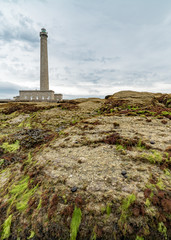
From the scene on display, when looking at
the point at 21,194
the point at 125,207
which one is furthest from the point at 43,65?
the point at 125,207

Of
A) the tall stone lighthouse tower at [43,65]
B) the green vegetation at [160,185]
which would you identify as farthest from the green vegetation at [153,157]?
the tall stone lighthouse tower at [43,65]

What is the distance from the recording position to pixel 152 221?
4387 millimetres

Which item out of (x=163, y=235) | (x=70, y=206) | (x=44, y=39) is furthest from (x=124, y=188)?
(x=44, y=39)

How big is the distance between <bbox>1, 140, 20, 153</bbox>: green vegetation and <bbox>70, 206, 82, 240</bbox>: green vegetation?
10.6 meters

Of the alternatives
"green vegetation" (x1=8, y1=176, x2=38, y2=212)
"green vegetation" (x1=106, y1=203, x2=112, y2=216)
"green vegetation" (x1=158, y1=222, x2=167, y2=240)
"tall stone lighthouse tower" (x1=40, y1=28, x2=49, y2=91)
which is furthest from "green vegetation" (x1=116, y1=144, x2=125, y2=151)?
"tall stone lighthouse tower" (x1=40, y1=28, x2=49, y2=91)

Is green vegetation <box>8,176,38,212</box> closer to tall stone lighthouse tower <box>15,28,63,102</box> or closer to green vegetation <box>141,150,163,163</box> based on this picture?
green vegetation <box>141,150,163,163</box>

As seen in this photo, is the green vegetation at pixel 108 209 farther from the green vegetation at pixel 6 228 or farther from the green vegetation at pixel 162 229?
the green vegetation at pixel 6 228

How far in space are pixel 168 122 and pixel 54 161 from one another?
11.9 m

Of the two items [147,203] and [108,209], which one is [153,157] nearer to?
[147,203]

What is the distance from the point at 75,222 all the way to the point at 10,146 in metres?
11.7

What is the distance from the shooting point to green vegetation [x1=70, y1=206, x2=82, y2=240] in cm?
446

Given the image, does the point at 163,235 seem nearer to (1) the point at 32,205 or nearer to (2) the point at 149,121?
(1) the point at 32,205

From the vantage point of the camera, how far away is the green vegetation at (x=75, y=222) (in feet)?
14.6

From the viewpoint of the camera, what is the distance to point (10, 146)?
13438 mm
